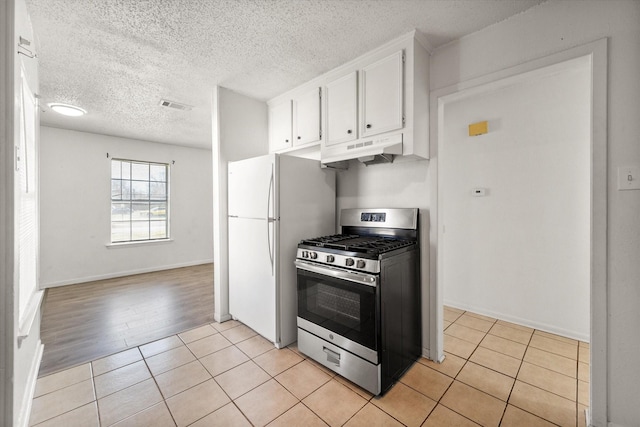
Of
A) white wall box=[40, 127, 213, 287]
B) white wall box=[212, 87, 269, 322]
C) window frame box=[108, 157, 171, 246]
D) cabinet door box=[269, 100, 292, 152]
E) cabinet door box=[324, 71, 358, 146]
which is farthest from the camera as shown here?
window frame box=[108, 157, 171, 246]

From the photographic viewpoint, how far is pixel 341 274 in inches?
80.4

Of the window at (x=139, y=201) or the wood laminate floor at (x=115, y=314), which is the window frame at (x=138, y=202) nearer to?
the window at (x=139, y=201)

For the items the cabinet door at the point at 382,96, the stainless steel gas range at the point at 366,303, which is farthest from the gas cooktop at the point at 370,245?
the cabinet door at the point at 382,96

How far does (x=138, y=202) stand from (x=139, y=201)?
0.09ft

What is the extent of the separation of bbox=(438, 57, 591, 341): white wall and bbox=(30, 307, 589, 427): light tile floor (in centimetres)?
47

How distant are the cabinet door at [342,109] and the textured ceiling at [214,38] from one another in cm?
20

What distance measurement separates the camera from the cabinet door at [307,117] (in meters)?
2.86

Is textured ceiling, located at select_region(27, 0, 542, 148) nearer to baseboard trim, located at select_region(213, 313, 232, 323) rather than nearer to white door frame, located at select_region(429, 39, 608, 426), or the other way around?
white door frame, located at select_region(429, 39, 608, 426)

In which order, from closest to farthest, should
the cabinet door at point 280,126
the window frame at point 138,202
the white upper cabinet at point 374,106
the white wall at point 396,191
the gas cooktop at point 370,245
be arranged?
the gas cooktop at point 370,245, the white upper cabinet at point 374,106, the white wall at point 396,191, the cabinet door at point 280,126, the window frame at point 138,202

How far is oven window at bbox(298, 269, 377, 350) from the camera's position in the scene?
6.20ft

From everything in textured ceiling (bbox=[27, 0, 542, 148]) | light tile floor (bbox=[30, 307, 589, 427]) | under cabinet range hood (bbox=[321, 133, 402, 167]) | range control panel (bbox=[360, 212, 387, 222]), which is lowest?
light tile floor (bbox=[30, 307, 589, 427])

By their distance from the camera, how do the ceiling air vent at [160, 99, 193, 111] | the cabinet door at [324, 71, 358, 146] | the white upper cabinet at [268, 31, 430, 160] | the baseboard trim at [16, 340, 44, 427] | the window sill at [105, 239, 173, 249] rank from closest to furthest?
the baseboard trim at [16, 340, 44, 427]
the white upper cabinet at [268, 31, 430, 160]
the cabinet door at [324, 71, 358, 146]
the ceiling air vent at [160, 99, 193, 111]
the window sill at [105, 239, 173, 249]

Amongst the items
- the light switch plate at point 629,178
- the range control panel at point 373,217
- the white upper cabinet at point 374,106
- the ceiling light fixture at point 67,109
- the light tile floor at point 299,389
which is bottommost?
the light tile floor at point 299,389

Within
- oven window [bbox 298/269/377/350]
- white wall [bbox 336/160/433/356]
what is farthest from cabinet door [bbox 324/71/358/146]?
oven window [bbox 298/269/377/350]
